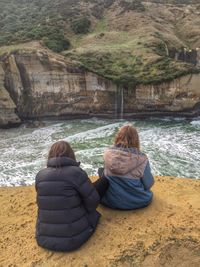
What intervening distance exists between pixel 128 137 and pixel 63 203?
1924 mm

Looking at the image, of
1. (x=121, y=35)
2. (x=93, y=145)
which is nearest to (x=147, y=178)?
(x=93, y=145)

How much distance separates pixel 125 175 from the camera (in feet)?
24.8

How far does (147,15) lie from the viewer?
51031 mm

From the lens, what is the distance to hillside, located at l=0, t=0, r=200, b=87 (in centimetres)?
3472

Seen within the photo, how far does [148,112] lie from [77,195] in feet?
87.5

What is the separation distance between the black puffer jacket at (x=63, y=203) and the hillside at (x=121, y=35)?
26.8 m

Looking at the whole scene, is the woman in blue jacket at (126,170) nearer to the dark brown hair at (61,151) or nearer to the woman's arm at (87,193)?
the woman's arm at (87,193)

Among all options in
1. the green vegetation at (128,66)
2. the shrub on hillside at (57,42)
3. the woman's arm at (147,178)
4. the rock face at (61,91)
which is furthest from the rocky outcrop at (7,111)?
the woman's arm at (147,178)

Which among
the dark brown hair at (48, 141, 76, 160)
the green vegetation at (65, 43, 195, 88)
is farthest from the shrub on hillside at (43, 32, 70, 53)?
the dark brown hair at (48, 141, 76, 160)

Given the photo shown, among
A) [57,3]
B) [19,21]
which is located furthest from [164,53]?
[57,3]

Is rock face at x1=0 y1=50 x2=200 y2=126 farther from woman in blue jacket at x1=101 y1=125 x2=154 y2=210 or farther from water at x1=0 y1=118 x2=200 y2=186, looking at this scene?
woman in blue jacket at x1=101 y1=125 x2=154 y2=210

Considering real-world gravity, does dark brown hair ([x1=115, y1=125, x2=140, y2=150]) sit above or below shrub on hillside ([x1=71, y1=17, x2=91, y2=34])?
above

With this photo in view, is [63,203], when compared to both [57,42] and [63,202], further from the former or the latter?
[57,42]

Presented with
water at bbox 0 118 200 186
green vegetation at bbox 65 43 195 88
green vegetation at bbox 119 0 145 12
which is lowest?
water at bbox 0 118 200 186
